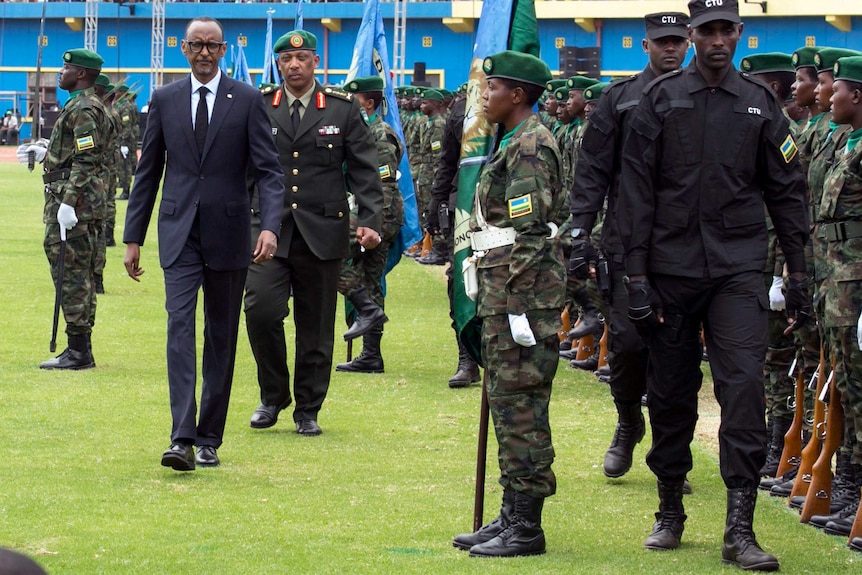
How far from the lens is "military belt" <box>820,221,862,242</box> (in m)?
6.27

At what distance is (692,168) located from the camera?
5.92 metres

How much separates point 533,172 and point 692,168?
2.08 ft

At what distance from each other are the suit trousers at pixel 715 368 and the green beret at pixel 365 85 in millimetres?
6850

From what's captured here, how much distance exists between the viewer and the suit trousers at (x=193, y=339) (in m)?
7.50

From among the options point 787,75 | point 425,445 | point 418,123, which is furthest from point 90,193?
point 418,123

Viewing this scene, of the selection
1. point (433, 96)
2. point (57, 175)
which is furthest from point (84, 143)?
point (433, 96)

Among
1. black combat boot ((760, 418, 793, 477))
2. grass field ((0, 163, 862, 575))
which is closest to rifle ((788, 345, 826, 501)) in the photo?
grass field ((0, 163, 862, 575))

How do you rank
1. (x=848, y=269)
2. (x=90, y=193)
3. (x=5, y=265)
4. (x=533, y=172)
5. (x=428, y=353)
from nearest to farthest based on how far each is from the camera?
(x=533, y=172)
(x=848, y=269)
(x=90, y=193)
(x=428, y=353)
(x=5, y=265)

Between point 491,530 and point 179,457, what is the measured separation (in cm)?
195

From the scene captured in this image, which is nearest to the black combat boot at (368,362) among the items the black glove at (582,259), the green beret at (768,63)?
the green beret at (768,63)

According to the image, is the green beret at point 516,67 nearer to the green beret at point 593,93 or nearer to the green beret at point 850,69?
the green beret at point 850,69

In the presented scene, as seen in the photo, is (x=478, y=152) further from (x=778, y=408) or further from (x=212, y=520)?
(x=778, y=408)

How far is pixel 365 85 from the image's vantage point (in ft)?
41.3

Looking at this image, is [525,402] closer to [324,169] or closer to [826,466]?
[826,466]
